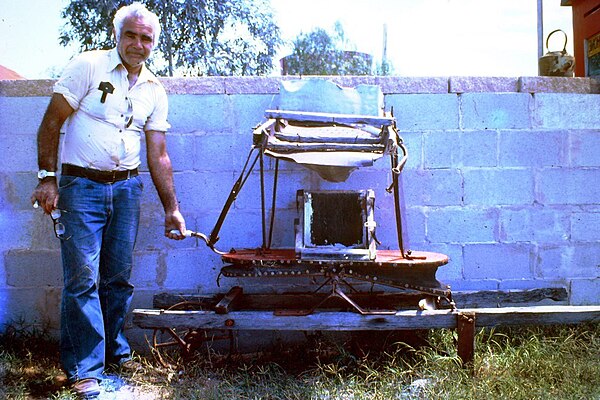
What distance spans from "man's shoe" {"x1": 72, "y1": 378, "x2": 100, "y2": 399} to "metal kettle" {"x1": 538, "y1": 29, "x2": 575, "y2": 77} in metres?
3.82

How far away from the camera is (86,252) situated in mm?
3350

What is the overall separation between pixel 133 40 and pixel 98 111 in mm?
469

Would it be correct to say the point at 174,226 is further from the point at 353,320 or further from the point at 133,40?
the point at 353,320

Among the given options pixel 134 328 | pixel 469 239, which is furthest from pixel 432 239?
pixel 134 328

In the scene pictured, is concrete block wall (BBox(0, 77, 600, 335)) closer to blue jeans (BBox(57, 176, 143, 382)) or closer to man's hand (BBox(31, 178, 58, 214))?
blue jeans (BBox(57, 176, 143, 382))

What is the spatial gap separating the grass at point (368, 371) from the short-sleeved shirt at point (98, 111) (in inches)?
51.5

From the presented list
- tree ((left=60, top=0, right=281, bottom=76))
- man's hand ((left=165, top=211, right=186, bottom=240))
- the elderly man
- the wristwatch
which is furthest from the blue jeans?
tree ((left=60, top=0, right=281, bottom=76))

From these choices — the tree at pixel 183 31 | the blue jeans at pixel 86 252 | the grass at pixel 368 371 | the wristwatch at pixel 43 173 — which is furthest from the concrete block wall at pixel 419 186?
the tree at pixel 183 31

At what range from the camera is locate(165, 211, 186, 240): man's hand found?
3.67 meters

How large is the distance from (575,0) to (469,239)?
12.4ft

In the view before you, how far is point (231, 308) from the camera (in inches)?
145

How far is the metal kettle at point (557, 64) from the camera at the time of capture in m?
4.52

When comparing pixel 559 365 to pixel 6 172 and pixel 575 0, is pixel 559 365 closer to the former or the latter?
pixel 6 172

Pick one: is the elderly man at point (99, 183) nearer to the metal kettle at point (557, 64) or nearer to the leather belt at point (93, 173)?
the leather belt at point (93, 173)
